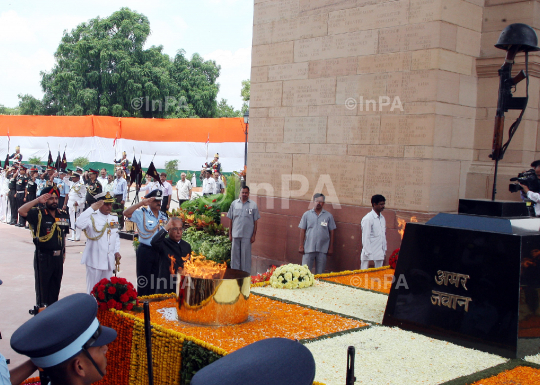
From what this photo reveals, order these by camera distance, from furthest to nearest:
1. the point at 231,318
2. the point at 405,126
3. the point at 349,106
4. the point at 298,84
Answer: the point at 298,84 < the point at 349,106 < the point at 405,126 < the point at 231,318

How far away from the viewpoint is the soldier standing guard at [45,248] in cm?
811

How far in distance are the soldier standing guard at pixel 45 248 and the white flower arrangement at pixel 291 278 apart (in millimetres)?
3530

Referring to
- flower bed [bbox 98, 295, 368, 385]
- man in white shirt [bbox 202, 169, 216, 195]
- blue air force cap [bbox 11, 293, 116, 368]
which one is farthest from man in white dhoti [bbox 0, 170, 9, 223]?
blue air force cap [bbox 11, 293, 116, 368]

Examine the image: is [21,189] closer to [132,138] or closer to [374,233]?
[132,138]

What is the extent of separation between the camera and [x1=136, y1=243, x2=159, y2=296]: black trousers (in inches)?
297

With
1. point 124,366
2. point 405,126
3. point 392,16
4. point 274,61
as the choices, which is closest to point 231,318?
point 124,366

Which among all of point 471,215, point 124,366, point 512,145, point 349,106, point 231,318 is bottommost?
point 124,366

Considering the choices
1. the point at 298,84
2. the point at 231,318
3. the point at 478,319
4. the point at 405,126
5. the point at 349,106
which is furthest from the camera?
the point at 298,84

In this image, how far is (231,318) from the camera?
17.0 feet

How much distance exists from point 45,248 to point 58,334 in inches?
249

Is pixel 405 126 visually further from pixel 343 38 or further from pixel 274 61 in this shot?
pixel 274 61

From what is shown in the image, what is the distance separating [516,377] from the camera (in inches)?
158

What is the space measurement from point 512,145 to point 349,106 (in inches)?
120

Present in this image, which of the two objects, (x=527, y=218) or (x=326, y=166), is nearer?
(x=527, y=218)
